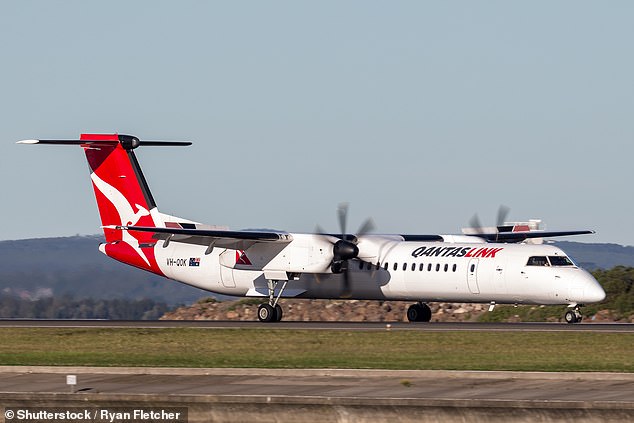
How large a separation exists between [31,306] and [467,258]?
80.8ft

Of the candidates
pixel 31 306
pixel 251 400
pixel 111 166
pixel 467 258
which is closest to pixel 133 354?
pixel 251 400

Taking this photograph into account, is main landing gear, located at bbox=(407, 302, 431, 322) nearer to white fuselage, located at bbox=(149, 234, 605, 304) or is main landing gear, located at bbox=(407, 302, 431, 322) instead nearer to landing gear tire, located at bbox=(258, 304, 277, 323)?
white fuselage, located at bbox=(149, 234, 605, 304)

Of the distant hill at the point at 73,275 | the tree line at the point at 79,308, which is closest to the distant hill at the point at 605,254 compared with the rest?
the distant hill at the point at 73,275

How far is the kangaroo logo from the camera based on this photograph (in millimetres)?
45344

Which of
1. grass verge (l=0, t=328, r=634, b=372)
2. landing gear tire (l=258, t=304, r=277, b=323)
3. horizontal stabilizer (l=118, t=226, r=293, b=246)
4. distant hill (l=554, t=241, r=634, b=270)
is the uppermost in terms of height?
→ distant hill (l=554, t=241, r=634, b=270)

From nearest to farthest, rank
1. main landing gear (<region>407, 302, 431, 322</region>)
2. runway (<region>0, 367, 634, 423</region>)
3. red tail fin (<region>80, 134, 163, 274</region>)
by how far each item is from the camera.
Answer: runway (<region>0, 367, 634, 423</region>) → main landing gear (<region>407, 302, 431, 322</region>) → red tail fin (<region>80, 134, 163, 274</region>)

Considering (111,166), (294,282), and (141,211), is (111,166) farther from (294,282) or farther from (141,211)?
(294,282)

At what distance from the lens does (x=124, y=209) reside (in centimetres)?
4609

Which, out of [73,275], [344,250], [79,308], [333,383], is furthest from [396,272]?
[73,275]

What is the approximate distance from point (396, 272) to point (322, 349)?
457 inches

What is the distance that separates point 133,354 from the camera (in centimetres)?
2939

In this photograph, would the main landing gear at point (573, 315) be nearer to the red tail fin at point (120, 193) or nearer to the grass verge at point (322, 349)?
the grass verge at point (322, 349)

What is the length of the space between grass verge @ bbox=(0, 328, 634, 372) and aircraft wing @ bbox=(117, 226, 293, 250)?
5.35 m

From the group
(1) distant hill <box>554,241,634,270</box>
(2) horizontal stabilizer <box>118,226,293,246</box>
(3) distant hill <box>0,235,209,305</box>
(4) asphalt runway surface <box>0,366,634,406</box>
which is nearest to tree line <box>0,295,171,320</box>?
(3) distant hill <box>0,235,209,305</box>
